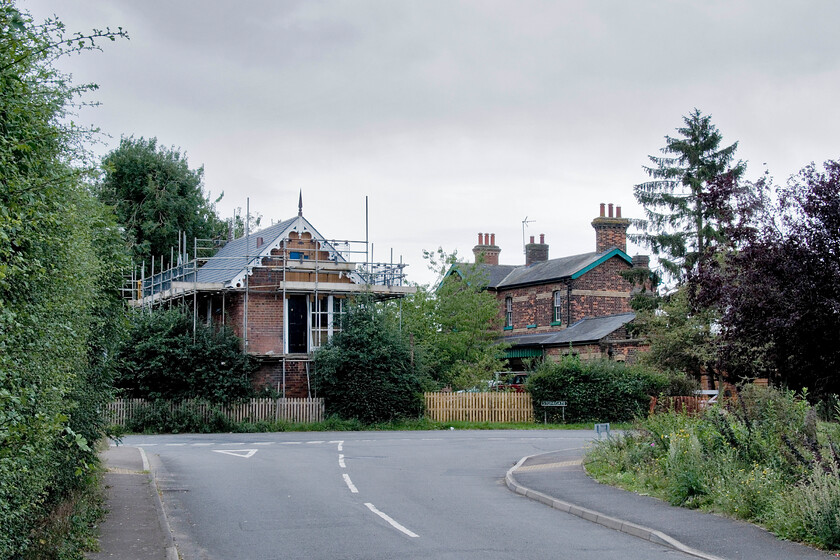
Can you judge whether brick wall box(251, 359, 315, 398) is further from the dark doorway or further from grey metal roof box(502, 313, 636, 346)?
grey metal roof box(502, 313, 636, 346)

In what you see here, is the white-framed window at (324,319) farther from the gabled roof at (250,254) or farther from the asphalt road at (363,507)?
the asphalt road at (363,507)

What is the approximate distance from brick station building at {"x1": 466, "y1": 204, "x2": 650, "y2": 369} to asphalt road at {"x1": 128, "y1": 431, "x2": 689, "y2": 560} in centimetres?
2519

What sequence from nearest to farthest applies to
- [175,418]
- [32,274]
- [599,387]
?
[32,274] < [175,418] < [599,387]

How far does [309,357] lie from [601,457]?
19.7 metres

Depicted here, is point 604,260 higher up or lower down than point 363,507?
higher up

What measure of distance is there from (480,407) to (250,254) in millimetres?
11914

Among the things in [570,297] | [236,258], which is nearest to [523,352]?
[570,297]

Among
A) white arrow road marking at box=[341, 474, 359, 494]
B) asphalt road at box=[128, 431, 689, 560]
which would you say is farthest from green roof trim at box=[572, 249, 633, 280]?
white arrow road marking at box=[341, 474, 359, 494]

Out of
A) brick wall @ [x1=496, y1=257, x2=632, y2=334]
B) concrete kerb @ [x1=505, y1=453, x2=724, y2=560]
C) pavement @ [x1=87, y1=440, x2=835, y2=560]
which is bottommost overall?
concrete kerb @ [x1=505, y1=453, x2=724, y2=560]

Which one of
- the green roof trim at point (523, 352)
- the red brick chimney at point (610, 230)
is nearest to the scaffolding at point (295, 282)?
the green roof trim at point (523, 352)

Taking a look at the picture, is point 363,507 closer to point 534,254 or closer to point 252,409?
point 252,409

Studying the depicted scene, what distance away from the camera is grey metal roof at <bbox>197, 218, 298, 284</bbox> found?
36647 millimetres

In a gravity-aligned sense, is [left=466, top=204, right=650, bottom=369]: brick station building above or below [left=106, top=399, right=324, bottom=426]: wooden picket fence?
above

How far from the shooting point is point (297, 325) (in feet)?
123
